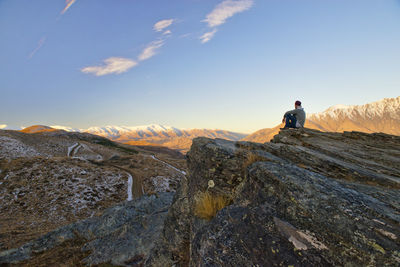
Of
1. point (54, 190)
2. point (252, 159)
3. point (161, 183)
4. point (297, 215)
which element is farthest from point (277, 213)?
point (161, 183)

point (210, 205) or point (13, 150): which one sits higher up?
point (210, 205)

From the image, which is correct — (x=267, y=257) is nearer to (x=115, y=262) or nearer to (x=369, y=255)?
(x=369, y=255)

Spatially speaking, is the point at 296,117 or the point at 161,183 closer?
the point at 296,117

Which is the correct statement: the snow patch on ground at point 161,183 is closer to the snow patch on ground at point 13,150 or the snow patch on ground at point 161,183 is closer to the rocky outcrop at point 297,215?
the rocky outcrop at point 297,215

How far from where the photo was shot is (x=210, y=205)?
793cm

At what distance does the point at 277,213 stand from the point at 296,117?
12064mm

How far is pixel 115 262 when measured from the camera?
12.0 m

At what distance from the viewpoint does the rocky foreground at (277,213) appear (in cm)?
437

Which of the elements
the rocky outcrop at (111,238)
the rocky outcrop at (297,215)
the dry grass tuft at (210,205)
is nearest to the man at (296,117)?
the rocky outcrop at (297,215)

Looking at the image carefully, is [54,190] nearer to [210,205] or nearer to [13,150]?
[13,150]

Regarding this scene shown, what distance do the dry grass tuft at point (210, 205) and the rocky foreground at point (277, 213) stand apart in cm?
4

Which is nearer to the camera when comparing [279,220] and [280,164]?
[279,220]

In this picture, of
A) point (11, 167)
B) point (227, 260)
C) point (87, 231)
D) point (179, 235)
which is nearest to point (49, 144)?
point (11, 167)

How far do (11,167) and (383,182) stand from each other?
51.5 metres
